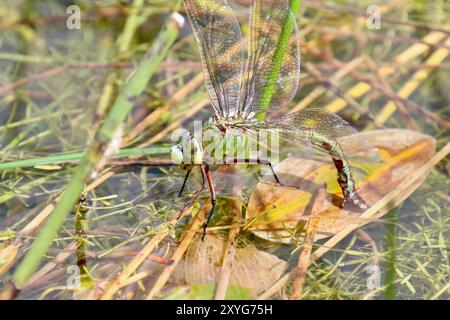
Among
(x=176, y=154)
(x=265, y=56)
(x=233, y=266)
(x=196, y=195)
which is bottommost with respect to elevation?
(x=233, y=266)

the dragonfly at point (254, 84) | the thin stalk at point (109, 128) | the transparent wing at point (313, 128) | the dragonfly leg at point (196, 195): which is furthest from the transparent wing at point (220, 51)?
the thin stalk at point (109, 128)

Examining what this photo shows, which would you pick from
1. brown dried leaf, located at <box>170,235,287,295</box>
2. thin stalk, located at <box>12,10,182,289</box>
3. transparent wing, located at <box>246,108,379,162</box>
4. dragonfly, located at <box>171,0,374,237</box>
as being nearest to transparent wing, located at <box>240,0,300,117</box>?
dragonfly, located at <box>171,0,374,237</box>

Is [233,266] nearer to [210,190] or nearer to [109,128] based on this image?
[210,190]

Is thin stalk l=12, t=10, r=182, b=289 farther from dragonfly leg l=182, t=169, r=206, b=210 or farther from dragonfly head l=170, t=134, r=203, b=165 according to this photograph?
dragonfly leg l=182, t=169, r=206, b=210

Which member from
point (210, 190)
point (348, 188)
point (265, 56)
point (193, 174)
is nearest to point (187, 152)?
point (210, 190)
